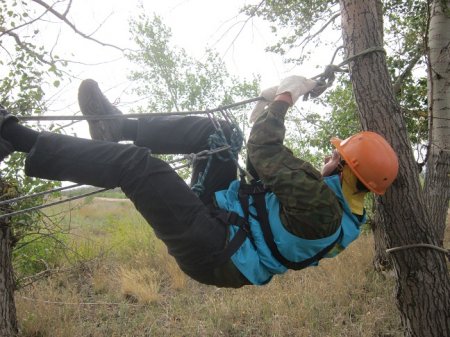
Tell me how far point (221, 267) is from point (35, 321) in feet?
9.91

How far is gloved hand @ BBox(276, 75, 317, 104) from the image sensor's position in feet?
6.89

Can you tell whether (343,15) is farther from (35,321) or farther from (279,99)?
(35,321)

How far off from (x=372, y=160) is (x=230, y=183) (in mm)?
755

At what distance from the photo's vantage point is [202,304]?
454cm

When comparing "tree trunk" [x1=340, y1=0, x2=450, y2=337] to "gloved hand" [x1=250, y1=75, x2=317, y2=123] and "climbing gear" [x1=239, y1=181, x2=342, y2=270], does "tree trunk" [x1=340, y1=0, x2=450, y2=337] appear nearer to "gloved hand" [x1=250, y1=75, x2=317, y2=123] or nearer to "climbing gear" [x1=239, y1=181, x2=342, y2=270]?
"gloved hand" [x1=250, y1=75, x2=317, y2=123]

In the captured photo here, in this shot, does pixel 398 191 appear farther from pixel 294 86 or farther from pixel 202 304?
pixel 202 304

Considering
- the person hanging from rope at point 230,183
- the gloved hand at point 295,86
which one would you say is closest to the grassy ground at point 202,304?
the person hanging from rope at point 230,183

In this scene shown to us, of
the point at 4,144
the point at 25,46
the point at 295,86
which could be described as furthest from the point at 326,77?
the point at 25,46

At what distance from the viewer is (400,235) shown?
7.68ft

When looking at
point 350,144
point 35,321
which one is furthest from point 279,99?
point 35,321

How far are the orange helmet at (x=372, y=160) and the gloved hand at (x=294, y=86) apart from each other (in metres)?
0.37

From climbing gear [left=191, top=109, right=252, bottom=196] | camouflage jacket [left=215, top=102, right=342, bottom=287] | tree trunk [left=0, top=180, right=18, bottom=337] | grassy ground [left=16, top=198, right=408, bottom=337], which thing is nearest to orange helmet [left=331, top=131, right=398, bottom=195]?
camouflage jacket [left=215, top=102, right=342, bottom=287]

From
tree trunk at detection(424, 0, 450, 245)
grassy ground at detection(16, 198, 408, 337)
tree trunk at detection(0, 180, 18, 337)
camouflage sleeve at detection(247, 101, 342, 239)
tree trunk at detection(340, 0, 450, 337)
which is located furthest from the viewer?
grassy ground at detection(16, 198, 408, 337)

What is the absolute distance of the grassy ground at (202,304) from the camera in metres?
3.88
